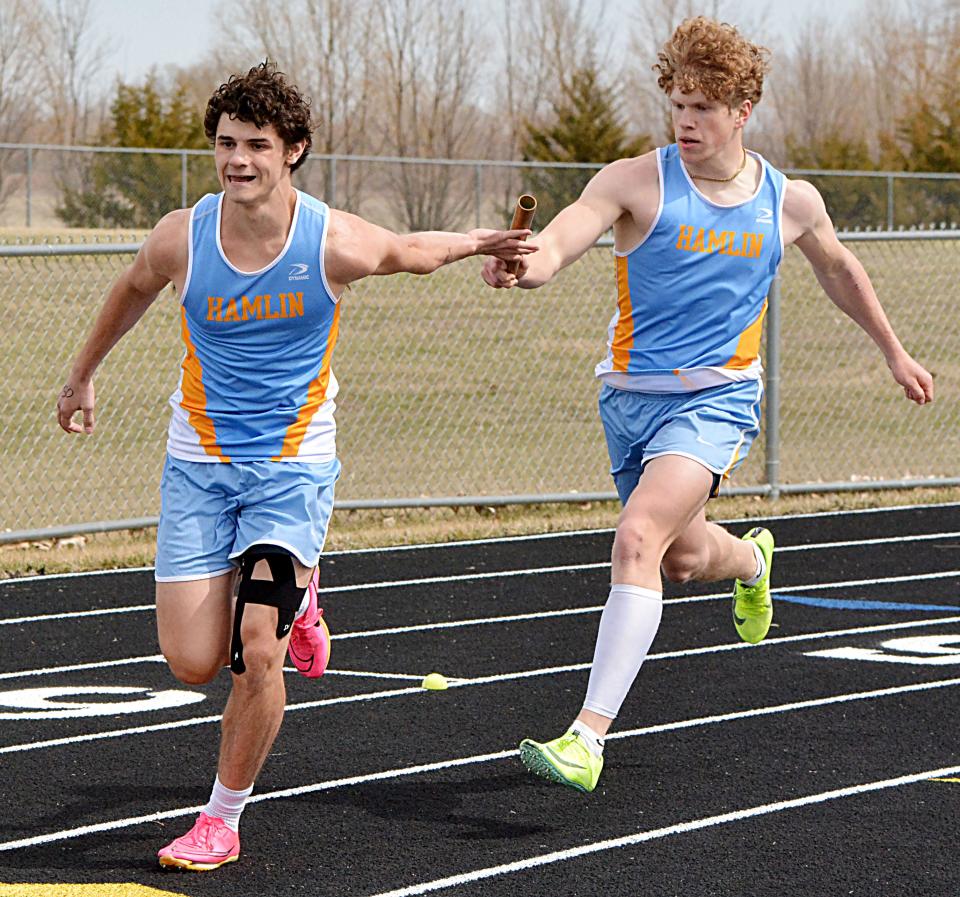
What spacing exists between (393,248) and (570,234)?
0.83 meters

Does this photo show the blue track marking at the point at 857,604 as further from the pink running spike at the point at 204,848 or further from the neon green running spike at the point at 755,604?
the pink running spike at the point at 204,848

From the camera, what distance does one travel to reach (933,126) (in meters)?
42.3

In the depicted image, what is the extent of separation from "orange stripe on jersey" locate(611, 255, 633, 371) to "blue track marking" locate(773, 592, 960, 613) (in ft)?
11.4

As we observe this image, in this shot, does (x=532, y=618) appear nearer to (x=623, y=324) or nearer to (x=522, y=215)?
(x=623, y=324)

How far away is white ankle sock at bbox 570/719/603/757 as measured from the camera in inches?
215

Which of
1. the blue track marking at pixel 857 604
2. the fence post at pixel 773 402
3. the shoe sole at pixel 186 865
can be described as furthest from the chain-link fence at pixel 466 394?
the shoe sole at pixel 186 865

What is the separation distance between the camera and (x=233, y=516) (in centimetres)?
525

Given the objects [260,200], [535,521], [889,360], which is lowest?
[535,521]

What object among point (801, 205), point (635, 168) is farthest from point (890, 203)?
point (635, 168)

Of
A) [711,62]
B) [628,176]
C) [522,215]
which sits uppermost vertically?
[711,62]

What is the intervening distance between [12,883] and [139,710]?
2193mm

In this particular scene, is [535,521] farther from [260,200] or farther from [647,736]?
[260,200]

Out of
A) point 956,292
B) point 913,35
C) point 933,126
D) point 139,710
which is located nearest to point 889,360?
point 139,710

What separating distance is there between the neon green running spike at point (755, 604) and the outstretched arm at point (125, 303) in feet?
9.14
